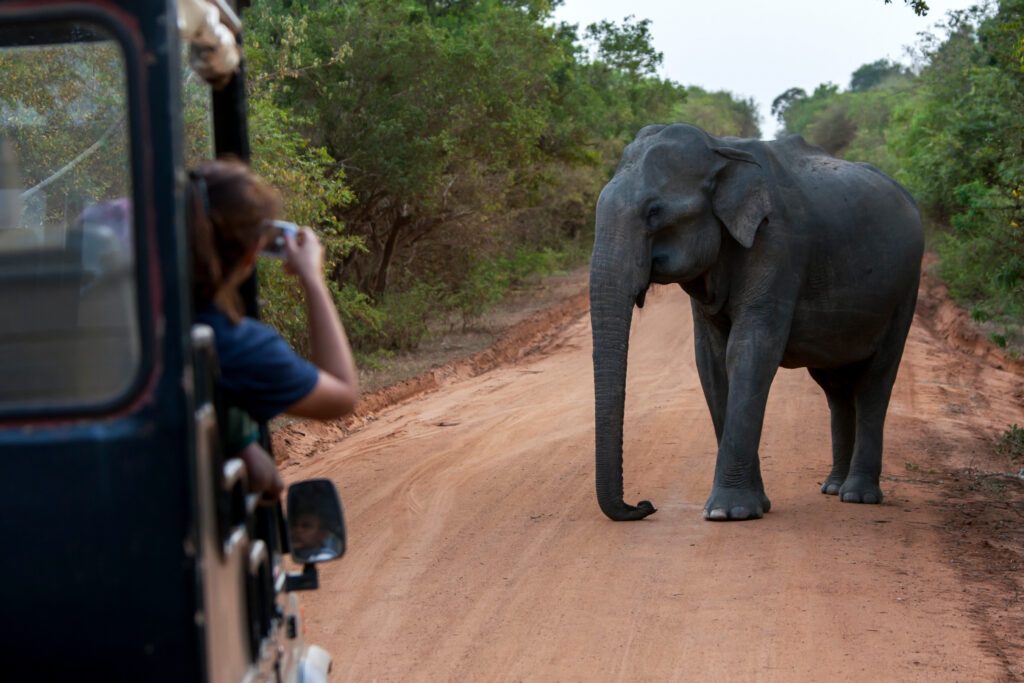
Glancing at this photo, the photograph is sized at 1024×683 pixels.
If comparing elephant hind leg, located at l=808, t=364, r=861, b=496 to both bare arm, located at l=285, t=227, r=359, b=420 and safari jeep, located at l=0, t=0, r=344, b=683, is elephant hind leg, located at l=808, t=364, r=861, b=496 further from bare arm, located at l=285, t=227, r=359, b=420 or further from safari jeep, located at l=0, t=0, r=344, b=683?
safari jeep, located at l=0, t=0, r=344, b=683

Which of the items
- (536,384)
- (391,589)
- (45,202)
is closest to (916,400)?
(536,384)

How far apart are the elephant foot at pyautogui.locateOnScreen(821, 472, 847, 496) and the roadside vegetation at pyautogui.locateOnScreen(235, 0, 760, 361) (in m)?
5.76

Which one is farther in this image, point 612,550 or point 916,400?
point 916,400

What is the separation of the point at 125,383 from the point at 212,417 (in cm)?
17

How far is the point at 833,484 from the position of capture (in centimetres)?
875

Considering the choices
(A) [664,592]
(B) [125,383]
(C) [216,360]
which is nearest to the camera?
(B) [125,383]

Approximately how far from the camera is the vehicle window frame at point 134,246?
1.81m

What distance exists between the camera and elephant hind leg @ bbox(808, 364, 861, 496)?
878 centimetres

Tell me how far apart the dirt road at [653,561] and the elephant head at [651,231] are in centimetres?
73

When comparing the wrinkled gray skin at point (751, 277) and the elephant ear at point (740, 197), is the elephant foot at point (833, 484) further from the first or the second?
the elephant ear at point (740, 197)

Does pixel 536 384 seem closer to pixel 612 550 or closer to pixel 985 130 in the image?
pixel 612 550

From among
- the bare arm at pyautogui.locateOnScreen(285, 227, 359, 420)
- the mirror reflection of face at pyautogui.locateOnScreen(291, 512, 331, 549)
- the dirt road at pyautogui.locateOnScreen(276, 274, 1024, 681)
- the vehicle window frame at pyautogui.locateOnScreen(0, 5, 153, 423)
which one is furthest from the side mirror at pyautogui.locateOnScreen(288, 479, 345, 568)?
the dirt road at pyautogui.locateOnScreen(276, 274, 1024, 681)

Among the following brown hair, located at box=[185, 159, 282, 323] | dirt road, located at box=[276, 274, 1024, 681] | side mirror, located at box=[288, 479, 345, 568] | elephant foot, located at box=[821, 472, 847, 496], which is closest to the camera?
brown hair, located at box=[185, 159, 282, 323]

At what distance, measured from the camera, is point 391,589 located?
610 cm
